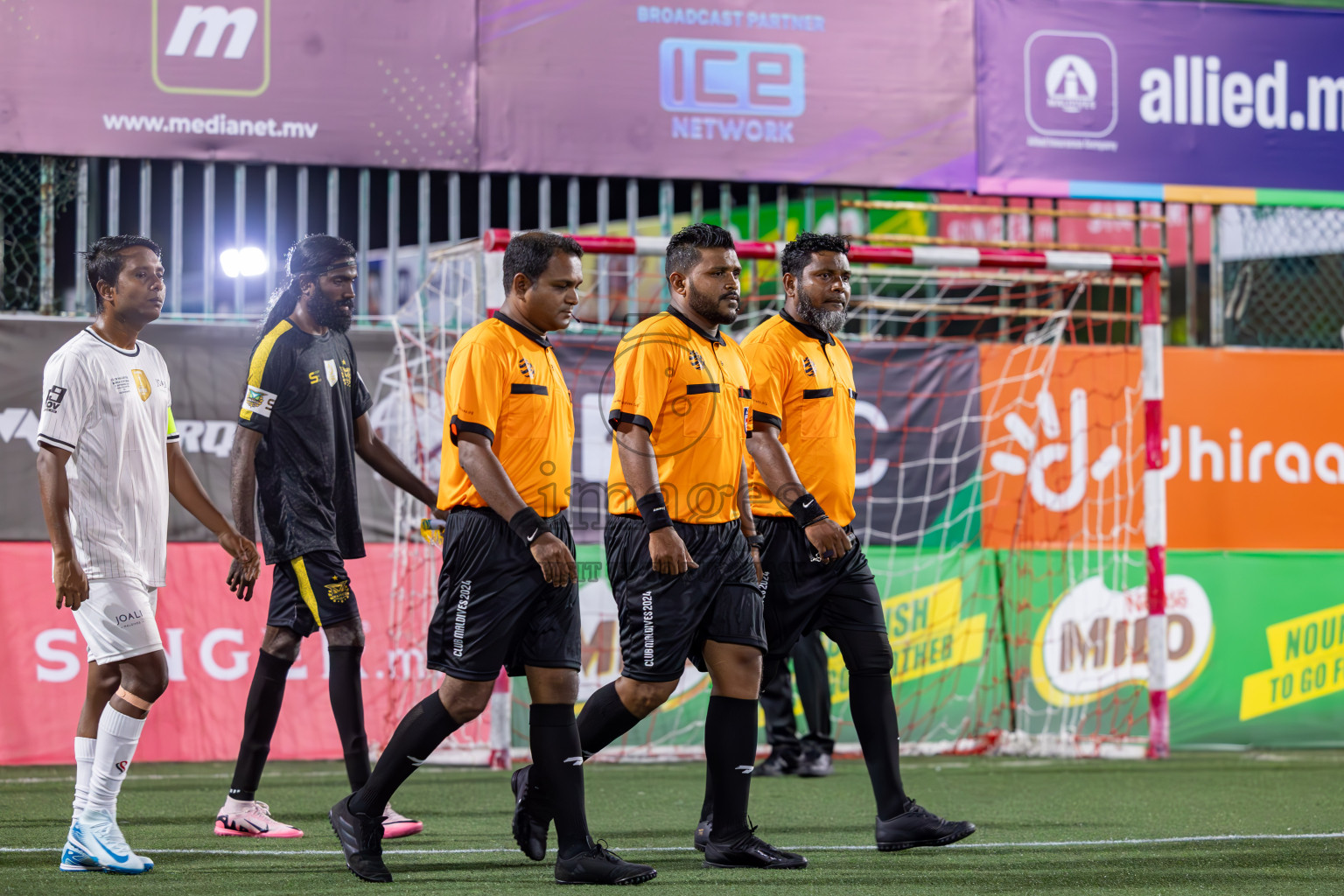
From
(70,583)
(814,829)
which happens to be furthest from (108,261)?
(814,829)

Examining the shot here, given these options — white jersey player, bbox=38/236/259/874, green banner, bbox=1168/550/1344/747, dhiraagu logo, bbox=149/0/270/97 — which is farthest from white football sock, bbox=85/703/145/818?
green banner, bbox=1168/550/1344/747

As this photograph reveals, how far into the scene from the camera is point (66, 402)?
4.70 metres

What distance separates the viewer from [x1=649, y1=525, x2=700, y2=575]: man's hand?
14.6ft

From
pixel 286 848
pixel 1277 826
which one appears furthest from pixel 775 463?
pixel 1277 826

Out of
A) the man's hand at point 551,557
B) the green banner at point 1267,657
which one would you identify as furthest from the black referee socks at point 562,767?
the green banner at point 1267,657

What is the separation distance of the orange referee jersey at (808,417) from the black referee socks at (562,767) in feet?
3.97

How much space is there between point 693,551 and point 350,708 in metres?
1.55

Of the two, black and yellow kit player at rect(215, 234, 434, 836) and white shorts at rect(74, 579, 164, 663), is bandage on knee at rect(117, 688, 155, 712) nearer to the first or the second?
white shorts at rect(74, 579, 164, 663)

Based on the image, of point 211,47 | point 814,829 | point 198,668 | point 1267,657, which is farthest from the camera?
point 1267,657

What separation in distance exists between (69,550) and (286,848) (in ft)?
4.30

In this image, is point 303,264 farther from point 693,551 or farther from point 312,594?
point 693,551

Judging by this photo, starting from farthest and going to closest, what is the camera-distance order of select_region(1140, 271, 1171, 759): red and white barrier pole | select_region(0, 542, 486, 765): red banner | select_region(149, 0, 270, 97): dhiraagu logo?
select_region(149, 0, 270, 97): dhiraagu logo < select_region(1140, 271, 1171, 759): red and white barrier pole < select_region(0, 542, 486, 765): red banner

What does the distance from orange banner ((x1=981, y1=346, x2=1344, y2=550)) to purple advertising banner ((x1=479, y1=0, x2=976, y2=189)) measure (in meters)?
1.57

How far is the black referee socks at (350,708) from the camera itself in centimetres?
529
